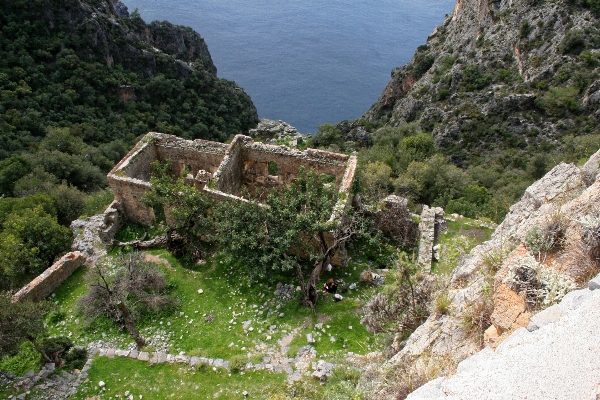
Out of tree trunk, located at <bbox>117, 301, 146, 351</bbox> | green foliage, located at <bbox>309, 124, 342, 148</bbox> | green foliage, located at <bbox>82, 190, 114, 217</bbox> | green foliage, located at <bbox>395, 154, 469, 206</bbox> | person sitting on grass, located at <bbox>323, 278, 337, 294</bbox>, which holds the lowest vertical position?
green foliage, located at <bbox>309, 124, 342, 148</bbox>

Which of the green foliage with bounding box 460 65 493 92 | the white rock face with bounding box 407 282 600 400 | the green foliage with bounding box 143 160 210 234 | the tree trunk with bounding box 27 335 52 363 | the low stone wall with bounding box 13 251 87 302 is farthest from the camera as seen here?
the green foliage with bounding box 460 65 493 92

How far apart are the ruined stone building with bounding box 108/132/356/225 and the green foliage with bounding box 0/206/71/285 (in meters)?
3.08

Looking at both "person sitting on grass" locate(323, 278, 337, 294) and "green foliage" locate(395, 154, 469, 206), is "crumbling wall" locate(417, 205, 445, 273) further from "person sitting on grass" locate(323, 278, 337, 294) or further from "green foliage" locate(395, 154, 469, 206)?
"green foliage" locate(395, 154, 469, 206)

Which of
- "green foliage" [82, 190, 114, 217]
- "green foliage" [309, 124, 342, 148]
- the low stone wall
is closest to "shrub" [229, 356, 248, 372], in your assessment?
the low stone wall

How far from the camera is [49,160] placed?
36000 mm

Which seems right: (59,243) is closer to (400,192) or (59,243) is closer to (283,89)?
(400,192)

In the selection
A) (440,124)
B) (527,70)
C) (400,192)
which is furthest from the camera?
(440,124)

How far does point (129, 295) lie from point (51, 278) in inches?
149

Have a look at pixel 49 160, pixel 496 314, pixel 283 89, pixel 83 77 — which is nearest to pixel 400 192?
pixel 496 314

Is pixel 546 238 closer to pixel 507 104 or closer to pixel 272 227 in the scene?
pixel 272 227

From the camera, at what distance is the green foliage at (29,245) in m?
18.4

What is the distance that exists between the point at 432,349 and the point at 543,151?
128 feet

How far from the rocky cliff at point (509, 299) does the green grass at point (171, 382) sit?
5.95m

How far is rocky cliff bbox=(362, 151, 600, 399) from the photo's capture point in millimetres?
5371
